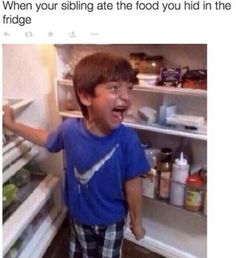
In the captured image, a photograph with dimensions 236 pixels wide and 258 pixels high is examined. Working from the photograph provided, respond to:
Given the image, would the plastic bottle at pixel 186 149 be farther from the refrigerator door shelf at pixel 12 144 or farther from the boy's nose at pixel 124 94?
the refrigerator door shelf at pixel 12 144

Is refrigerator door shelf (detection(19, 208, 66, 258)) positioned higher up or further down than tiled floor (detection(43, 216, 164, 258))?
higher up

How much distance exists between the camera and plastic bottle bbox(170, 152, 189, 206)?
2.68 feet

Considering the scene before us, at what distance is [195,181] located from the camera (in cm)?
81

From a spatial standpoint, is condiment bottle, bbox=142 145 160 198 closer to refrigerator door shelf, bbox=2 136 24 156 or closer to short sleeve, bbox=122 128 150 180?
short sleeve, bbox=122 128 150 180

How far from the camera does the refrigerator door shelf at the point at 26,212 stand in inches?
26.3

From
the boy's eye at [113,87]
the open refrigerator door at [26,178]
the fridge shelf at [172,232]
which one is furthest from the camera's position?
the fridge shelf at [172,232]

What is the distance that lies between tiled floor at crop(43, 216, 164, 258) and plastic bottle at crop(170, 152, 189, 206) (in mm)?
303

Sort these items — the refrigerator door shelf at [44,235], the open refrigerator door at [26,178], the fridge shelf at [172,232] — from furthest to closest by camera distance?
the fridge shelf at [172,232], the refrigerator door shelf at [44,235], the open refrigerator door at [26,178]

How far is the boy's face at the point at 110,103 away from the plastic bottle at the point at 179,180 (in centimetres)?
25

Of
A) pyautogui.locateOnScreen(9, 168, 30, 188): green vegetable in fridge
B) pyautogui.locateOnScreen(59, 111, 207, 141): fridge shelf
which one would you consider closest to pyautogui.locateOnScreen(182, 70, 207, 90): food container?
pyautogui.locateOnScreen(59, 111, 207, 141): fridge shelf

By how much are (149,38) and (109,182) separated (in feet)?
1.16

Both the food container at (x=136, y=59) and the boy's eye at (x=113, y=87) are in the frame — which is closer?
the boy's eye at (x=113, y=87)

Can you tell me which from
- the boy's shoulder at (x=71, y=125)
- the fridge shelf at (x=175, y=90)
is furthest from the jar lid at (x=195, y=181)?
the boy's shoulder at (x=71, y=125)

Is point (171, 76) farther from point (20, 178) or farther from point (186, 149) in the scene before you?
point (20, 178)
